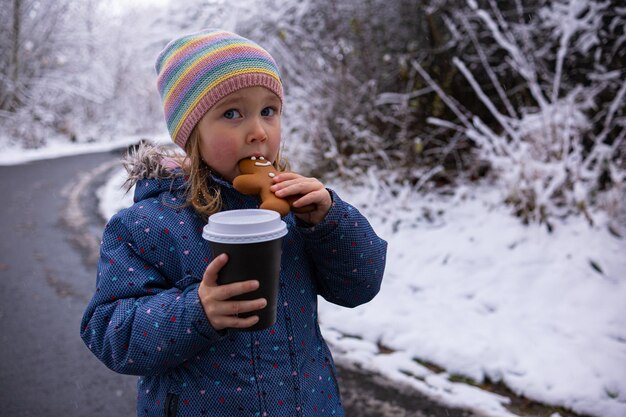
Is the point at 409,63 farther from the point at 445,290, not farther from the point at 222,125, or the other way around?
the point at 222,125

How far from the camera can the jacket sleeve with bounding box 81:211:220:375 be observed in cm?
109

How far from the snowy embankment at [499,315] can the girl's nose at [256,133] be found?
2.13 metres

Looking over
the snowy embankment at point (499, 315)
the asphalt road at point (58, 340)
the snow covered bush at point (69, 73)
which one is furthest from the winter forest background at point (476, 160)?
the snow covered bush at point (69, 73)

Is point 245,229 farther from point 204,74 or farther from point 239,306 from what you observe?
point 204,74

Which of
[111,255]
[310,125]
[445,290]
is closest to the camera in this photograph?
[111,255]

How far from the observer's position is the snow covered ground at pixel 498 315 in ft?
9.14

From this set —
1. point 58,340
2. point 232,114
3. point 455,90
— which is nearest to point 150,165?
Result: point 232,114

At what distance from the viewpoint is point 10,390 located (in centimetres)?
288

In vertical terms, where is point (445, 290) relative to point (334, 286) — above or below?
below

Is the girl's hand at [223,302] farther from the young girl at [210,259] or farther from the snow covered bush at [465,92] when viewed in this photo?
the snow covered bush at [465,92]

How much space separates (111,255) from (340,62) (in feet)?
18.2

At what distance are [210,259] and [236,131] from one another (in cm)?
35

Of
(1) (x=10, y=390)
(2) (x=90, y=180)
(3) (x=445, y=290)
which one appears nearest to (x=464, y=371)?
(3) (x=445, y=290)

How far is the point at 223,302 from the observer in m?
1.02
